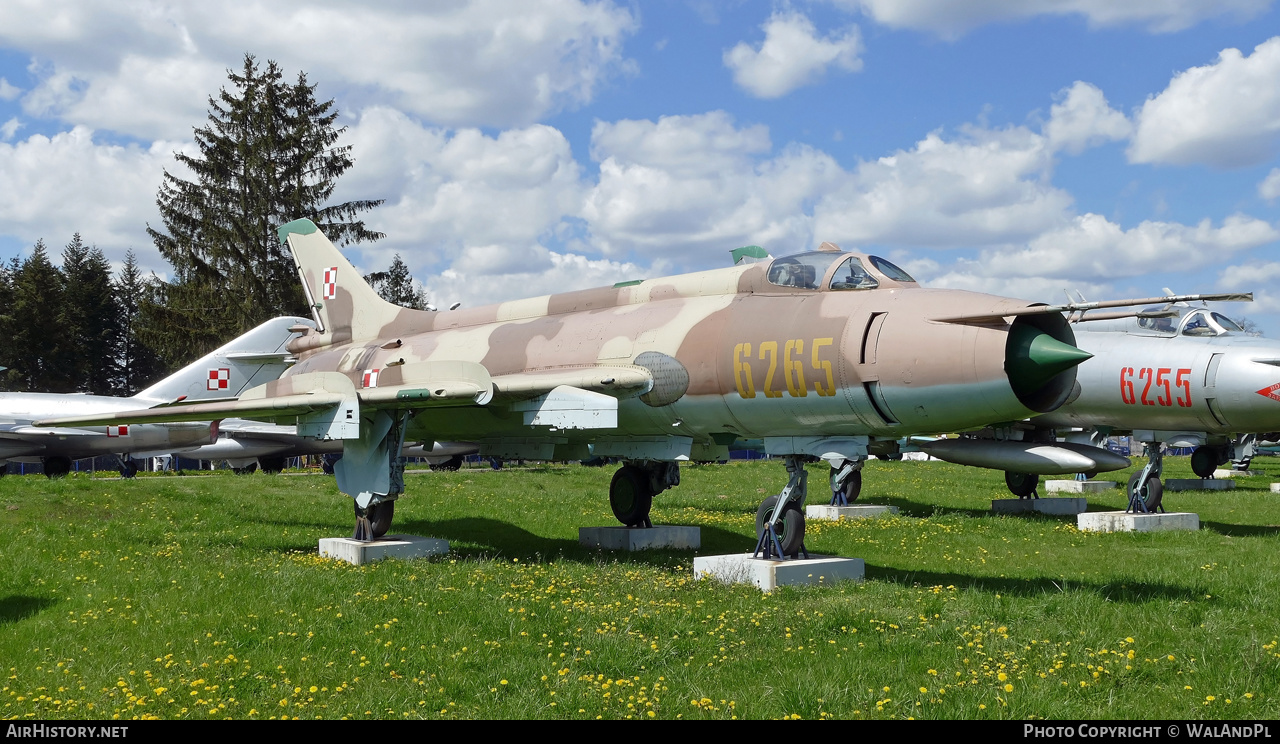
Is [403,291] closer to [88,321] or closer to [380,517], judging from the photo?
[88,321]

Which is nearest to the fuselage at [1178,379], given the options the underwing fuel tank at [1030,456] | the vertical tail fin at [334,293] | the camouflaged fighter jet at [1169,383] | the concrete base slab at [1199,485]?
the camouflaged fighter jet at [1169,383]

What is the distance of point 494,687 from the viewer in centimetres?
610

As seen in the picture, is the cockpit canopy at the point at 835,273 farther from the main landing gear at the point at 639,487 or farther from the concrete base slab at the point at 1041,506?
the concrete base slab at the point at 1041,506

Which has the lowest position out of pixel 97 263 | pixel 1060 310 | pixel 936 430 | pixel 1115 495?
pixel 1115 495

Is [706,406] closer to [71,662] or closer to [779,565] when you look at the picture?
[779,565]

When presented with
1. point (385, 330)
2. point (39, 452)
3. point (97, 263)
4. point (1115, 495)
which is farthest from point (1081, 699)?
point (97, 263)

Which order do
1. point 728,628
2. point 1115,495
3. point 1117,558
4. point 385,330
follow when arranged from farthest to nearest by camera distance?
point 1115,495, point 385,330, point 1117,558, point 728,628

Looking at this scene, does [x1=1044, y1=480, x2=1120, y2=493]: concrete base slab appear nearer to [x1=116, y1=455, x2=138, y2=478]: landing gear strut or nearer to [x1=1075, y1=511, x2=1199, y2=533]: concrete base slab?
[x1=1075, y1=511, x2=1199, y2=533]: concrete base slab

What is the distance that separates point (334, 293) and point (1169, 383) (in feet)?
44.5

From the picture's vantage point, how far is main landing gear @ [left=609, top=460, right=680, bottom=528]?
13508mm

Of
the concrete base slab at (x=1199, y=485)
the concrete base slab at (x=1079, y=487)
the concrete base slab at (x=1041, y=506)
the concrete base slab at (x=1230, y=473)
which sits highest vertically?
the concrete base slab at (x=1041, y=506)

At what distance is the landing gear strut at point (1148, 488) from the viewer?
53.4 feet

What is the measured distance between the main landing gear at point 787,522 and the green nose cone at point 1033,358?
249cm

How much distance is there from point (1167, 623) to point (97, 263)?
70.2 meters
